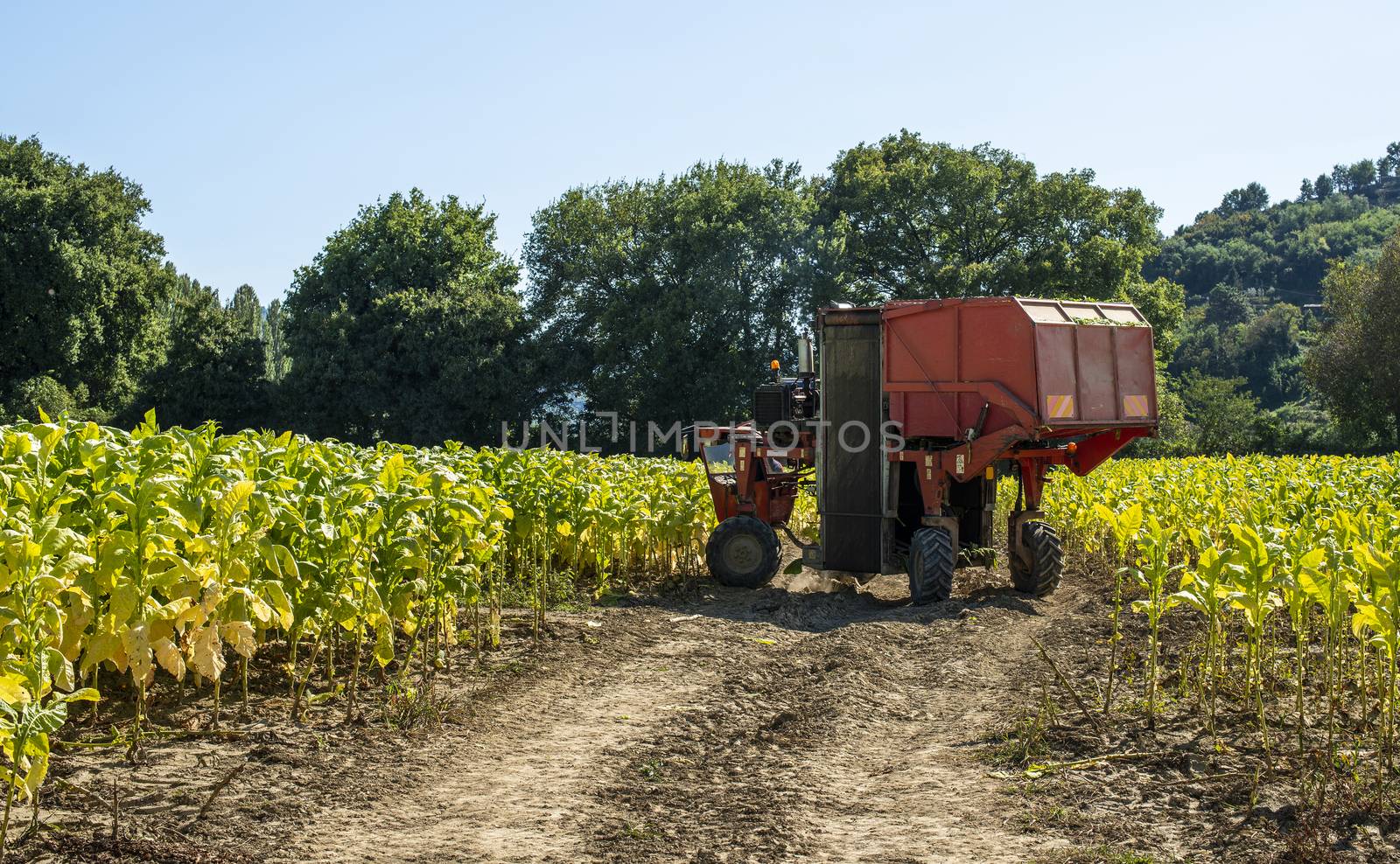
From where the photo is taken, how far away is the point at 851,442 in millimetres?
11961

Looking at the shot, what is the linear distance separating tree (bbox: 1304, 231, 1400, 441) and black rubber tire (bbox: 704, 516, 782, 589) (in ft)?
142

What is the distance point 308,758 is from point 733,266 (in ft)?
121

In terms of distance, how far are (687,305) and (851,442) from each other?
28971 mm

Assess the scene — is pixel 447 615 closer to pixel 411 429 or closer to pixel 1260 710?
pixel 1260 710

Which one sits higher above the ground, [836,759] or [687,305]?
[687,305]

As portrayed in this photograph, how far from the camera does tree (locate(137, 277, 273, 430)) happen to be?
4203 centimetres

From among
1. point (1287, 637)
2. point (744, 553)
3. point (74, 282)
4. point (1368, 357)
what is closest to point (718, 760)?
point (1287, 637)

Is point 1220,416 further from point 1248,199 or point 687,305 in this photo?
point 1248,199

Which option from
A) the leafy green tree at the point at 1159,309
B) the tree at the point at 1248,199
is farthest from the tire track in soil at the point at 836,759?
the tree at the point at 1248,199

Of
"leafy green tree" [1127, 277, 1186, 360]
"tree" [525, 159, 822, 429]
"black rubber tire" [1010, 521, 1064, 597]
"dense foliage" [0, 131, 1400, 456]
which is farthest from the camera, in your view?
"leafy green tree" [1127, 277, 1186, 360]

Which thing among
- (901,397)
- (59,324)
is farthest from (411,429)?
(901,397)

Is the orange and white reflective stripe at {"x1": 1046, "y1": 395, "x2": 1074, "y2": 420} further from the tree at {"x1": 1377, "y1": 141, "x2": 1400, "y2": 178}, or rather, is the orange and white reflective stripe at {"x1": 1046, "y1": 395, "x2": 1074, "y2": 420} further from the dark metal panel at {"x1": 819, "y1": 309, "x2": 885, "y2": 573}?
the tree at {"x1": 1377, "y1": 141, "x2": 1400, "y2": 178}

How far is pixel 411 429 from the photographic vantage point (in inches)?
1583

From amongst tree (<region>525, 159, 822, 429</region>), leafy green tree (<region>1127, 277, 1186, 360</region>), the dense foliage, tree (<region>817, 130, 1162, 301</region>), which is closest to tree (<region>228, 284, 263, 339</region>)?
the dense foliage
